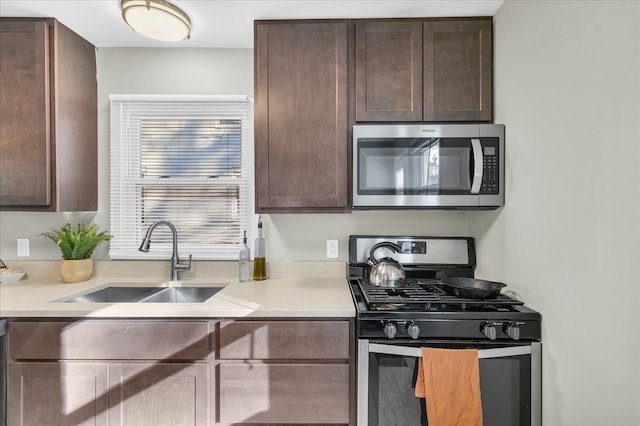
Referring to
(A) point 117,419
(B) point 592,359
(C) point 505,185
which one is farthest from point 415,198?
(A) point 117,419

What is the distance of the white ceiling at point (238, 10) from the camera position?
1.66 metres

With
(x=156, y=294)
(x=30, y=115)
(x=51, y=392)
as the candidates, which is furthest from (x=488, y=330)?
(x=30, y=115)

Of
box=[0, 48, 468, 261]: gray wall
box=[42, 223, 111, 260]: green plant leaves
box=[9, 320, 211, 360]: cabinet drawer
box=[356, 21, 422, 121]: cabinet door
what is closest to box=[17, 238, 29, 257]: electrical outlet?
box=[0, 48, 468, 261]: gray wall

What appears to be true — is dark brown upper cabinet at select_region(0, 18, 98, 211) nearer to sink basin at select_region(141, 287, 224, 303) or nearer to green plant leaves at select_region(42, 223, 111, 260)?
green plant leaves at select_region(42, 223, 111, 260)

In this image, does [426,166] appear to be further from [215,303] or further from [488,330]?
[215,303]

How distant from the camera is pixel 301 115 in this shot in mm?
1771

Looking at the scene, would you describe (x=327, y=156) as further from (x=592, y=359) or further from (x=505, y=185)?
(x=592, y=359)

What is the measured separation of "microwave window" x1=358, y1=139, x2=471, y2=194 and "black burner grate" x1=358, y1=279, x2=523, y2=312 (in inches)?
20.5

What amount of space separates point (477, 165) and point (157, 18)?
1.71 metres

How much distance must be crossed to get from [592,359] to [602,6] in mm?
1130

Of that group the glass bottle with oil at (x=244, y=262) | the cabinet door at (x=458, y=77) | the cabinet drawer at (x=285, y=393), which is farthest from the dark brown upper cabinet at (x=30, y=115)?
the cabinet door at (x=458, y=77)

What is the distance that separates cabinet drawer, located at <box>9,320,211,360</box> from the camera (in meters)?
1.43

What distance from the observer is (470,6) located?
1689mm

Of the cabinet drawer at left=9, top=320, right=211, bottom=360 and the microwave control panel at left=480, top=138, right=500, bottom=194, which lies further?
the microwave control panel at left=480, top=138, right=500, bottom=194
